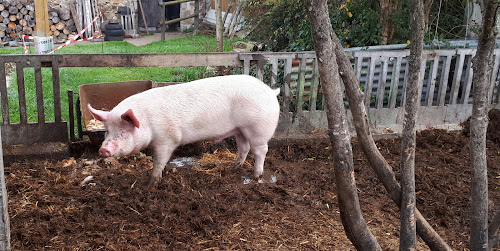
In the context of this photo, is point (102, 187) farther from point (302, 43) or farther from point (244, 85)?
point (302, 43)

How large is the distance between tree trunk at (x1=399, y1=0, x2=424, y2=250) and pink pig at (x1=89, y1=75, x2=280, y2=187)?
203 centimetres

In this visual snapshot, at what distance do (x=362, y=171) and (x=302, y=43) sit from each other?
155 inches

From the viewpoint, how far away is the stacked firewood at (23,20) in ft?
51.5

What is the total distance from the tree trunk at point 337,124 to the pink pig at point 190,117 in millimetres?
2053

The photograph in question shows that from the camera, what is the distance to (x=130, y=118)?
4.25 meters

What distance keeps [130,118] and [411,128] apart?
2394 mm

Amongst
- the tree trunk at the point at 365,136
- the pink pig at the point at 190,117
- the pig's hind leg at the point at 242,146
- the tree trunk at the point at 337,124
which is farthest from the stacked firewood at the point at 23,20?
the tree trunk at the point at 337,124

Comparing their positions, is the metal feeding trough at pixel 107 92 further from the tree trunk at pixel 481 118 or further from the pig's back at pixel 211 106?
the tree trunk at pixel 481 118

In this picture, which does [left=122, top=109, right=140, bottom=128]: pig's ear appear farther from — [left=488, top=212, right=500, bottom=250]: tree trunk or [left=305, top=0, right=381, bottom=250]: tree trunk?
[left=488, top=212, right=500, bottom=250]: tree trunk

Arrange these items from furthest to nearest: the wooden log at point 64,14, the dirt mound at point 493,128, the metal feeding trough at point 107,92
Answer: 1. the wooden log at point 64,14
2. the dirt mound at point 493,128
3. the metal feeding trough at point 107,92

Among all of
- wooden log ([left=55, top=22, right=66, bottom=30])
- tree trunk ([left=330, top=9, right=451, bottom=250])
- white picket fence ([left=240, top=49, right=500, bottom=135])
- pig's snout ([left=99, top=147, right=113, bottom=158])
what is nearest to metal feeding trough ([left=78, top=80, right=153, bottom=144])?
white picket fence ([left=240, top=49, right=500, bottom=135])

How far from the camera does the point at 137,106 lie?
450 centimetres

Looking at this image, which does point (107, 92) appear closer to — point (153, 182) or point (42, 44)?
point (153, 182)

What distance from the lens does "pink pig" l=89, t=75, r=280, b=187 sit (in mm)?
4395
